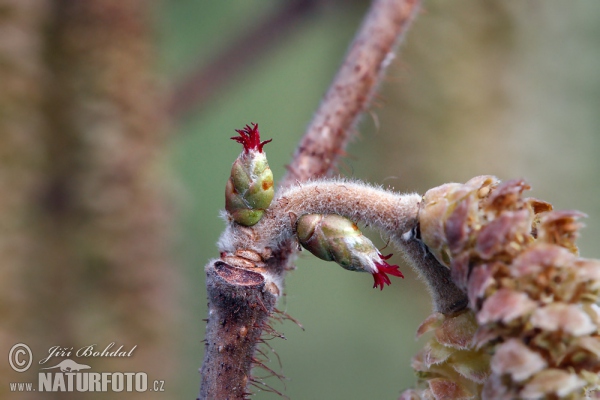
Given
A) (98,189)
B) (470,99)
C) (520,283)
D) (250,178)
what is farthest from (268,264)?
(470,99)

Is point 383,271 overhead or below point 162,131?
below

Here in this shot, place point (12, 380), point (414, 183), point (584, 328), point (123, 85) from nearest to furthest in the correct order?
point (584, 328) → point (12, 380) → point (123, 85) → point (414, 183)

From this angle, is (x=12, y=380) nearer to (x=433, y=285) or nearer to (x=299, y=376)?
(x=433, y=285)

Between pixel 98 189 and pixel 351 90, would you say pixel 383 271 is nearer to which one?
pixel 351 90

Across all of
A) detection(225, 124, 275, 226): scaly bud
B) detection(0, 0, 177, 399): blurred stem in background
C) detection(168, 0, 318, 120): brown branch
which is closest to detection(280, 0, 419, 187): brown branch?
detection(225, 124, 275, 226): scaly bud

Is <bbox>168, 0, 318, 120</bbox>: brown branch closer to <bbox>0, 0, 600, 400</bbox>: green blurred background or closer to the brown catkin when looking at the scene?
<bbox>0, 0, 600, 400</bbox>: green blurred background

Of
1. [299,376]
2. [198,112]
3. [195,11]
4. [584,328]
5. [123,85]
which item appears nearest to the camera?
[584,328]

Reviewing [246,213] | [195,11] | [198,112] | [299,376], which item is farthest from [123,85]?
[299,376]
